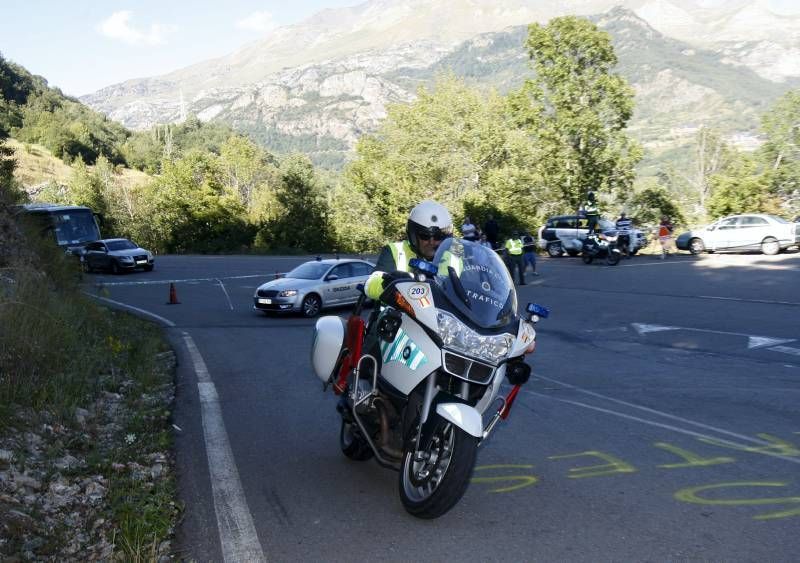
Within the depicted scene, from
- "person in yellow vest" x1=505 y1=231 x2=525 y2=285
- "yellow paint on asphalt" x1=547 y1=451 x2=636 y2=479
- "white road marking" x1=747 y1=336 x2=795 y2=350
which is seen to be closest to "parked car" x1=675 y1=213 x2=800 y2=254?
"person in yellow vest" x1=505 y1=231 x2=525 y2=285

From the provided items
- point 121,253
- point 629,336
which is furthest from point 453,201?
point 629,336

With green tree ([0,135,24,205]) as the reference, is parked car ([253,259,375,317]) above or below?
below

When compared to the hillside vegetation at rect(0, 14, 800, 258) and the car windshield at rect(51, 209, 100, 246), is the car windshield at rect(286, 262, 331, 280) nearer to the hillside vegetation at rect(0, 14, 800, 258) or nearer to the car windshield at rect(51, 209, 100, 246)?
the hillside vegetation at rect(0, 14, 800, 258)

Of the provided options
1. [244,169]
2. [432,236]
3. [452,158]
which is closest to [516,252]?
[432,236]

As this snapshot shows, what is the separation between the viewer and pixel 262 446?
255 inches

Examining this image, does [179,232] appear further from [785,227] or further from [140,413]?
[140,413]

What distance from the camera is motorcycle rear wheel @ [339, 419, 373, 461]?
577cm

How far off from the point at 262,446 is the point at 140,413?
1.70 metres

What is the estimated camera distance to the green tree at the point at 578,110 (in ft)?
146

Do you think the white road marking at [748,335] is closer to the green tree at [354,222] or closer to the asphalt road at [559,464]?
the asphalt road at [559,464]

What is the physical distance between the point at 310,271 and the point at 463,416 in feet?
55.1

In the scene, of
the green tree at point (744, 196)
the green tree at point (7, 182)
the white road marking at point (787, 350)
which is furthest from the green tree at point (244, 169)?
the white road marking at point (787, 350)

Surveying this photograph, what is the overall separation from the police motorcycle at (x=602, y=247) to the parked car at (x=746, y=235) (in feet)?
16.2

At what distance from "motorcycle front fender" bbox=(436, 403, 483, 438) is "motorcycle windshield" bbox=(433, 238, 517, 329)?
50 cm
